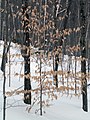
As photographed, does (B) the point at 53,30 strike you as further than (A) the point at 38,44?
Yes

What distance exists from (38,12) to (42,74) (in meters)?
2.34

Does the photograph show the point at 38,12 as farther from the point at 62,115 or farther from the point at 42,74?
the point at 62,115

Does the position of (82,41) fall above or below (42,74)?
above

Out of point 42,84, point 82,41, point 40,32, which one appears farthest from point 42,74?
point 82,41

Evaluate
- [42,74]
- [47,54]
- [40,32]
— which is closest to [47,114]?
[42,74]

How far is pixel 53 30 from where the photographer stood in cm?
1274

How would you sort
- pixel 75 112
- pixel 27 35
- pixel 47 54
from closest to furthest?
pixel 47 54
pixel 27 35
pixel 75 112

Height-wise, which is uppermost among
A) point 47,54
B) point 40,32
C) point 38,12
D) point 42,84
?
point 38,12

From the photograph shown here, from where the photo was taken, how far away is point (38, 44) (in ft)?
38.9

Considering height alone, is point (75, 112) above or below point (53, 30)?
below

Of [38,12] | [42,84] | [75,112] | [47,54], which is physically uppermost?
[38,12]

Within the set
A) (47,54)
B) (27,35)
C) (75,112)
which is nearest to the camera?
(47,54)

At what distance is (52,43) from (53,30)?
0.66 meters

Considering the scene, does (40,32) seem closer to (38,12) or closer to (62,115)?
(38,12)
